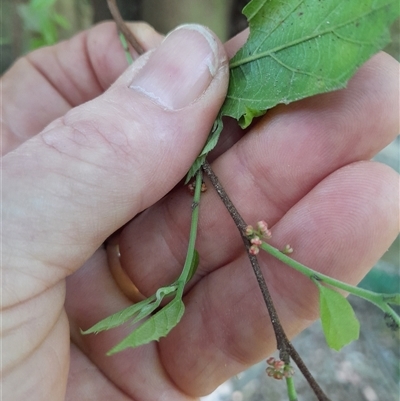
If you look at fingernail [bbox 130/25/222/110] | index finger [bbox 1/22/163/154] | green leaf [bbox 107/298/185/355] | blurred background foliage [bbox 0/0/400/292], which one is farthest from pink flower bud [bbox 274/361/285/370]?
blurred background foliage [bbox 0/0/400/292]

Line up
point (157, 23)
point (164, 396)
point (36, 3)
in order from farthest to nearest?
1. point (157, 23)
2. point (36, 3)
3. point (164, 396)

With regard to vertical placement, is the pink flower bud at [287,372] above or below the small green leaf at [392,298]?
below

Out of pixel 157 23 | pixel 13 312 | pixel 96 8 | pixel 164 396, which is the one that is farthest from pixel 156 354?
pixel 96 8

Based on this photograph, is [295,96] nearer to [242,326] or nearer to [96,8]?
[242,326]

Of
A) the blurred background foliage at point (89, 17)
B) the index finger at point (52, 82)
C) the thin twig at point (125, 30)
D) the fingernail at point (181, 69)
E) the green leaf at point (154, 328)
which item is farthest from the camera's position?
the blurred background foliage at point (89, 17)

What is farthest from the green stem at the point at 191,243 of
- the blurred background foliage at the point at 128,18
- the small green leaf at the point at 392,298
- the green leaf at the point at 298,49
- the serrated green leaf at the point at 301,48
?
the blurred background foliage at the point at 128,18

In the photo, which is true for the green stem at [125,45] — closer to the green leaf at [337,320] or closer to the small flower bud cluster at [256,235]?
the small flower bud cluster at [256,235]

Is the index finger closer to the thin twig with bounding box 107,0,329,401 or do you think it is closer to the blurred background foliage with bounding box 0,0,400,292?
the thin twig with bounding box 107,0,329,401
